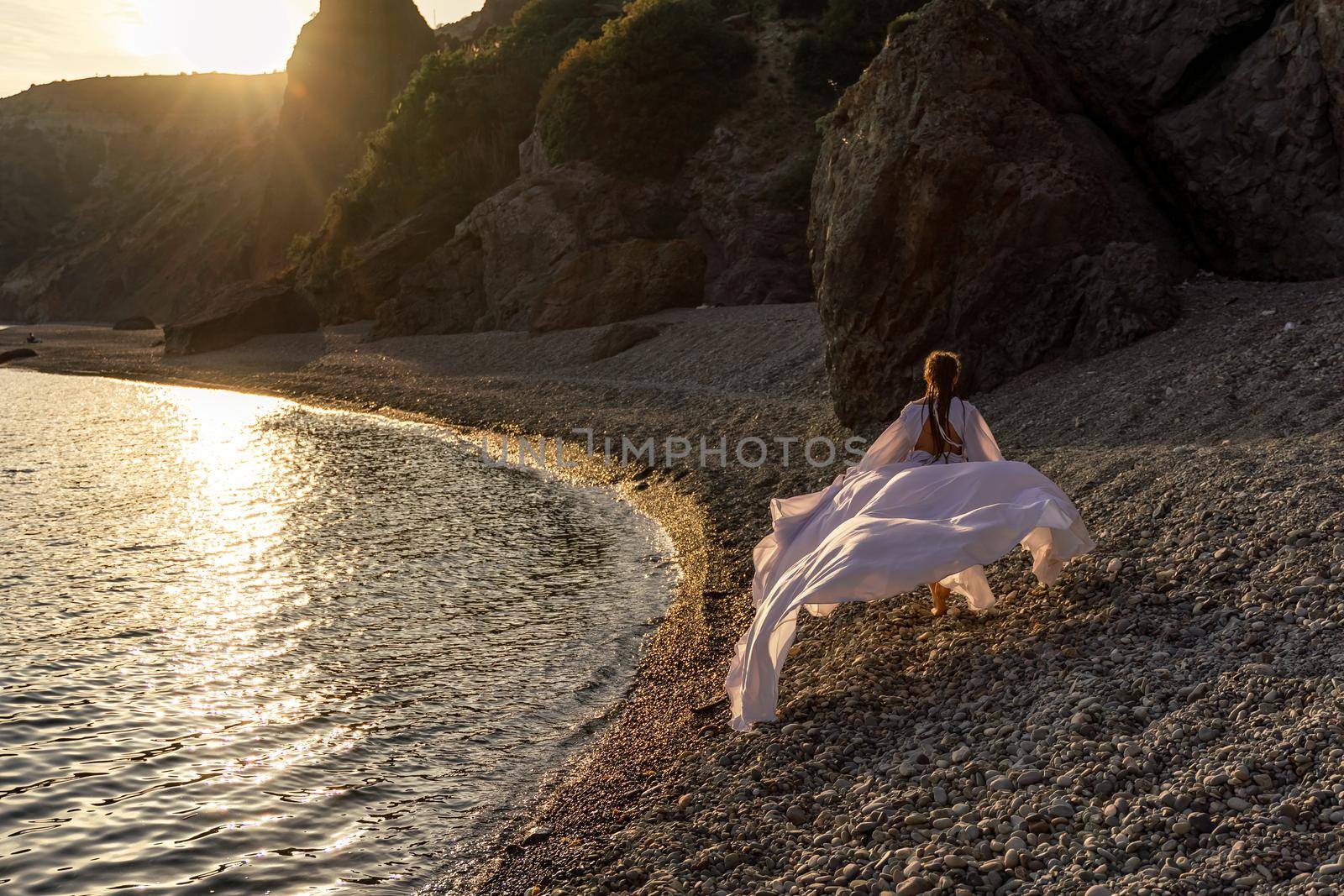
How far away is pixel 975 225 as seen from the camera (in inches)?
635

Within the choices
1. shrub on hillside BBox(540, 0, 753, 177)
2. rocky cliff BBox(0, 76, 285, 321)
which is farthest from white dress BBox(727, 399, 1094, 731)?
rocky cliff BBox(0, 76, 285, 321)

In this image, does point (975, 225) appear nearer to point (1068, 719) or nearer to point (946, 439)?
point (946, 439)

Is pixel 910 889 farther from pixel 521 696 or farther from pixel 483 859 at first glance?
pixel 521 696

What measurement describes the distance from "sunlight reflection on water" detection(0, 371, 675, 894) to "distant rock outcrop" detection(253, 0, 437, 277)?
Answer: 5680cm

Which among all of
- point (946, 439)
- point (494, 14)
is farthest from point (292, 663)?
point (494, 14)

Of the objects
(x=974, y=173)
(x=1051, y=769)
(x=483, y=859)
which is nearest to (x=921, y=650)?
(x=1051, y=769)

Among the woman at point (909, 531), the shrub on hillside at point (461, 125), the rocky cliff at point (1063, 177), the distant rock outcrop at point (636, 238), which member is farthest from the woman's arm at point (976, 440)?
the shrub on hillside at point (461, 125)

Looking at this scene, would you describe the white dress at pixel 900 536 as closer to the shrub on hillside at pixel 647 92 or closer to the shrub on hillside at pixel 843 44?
the shrub on hillside at pixel 647 92

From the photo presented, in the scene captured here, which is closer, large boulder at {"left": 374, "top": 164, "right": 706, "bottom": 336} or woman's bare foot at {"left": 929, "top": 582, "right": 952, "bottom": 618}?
woman's bare foot at {"left": 929, "top": 582, "right": 952, "bottom": 618}

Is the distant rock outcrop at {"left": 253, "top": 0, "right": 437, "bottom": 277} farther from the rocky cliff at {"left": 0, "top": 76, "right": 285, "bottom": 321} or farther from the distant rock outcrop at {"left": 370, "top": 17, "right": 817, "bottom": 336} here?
the distant rock outcrop at {"left": 370, "top": 17, "right": 817, "bottom": 336}

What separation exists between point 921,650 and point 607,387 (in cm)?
1747

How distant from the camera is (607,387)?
977 inches

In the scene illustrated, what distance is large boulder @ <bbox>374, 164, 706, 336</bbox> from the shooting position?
3231 cm

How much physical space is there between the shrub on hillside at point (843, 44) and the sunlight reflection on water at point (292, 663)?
79.5ft
